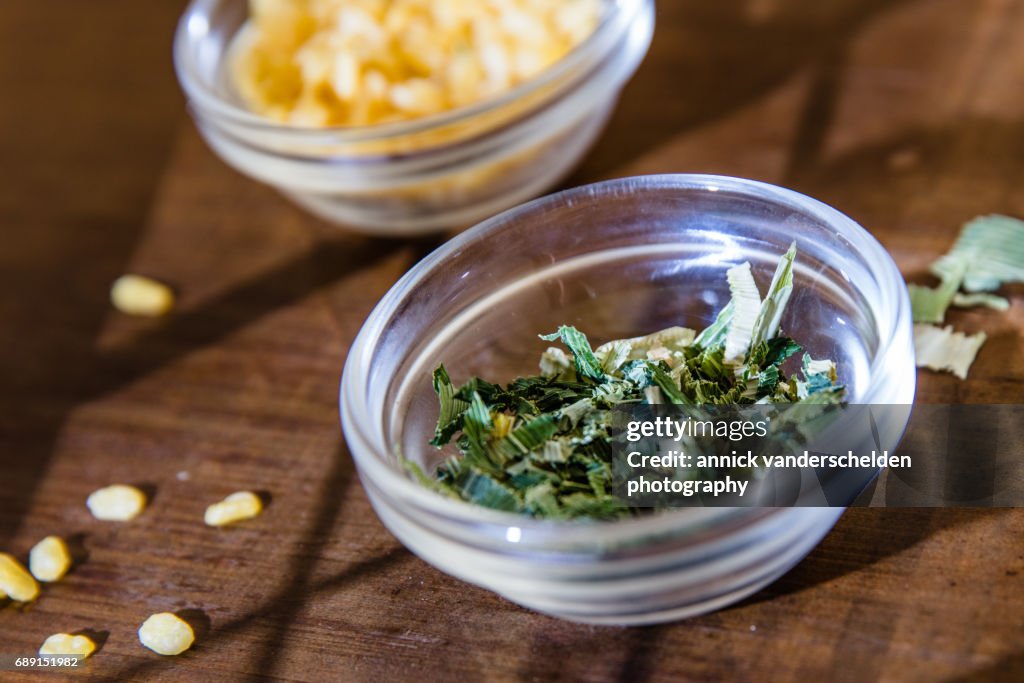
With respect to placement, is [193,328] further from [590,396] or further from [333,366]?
[590,396]

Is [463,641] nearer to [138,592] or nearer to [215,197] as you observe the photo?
[138,592]

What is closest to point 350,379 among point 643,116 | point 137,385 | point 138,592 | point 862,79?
point 138,592

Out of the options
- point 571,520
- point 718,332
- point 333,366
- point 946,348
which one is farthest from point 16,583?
point 946,348

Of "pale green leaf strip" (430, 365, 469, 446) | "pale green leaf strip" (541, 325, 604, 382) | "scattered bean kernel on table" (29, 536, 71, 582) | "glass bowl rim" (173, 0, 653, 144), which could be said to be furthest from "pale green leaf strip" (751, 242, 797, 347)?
"scattered bean kernel on table" (29, 536, 71, 582)

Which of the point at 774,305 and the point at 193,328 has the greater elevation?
the point at 774,305

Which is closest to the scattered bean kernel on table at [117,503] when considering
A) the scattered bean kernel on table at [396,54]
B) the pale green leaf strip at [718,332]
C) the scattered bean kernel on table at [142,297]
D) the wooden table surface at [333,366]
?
the wooden table surface at [333,366]

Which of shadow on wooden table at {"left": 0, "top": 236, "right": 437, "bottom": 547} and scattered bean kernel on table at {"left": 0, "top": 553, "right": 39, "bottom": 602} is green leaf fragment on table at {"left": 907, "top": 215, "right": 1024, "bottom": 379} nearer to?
shadow on wooden table at {"left": 0, "top": 236, "right": 437, "bottom": 547}
